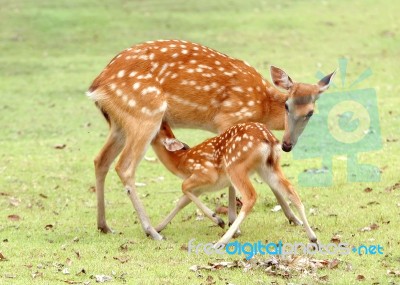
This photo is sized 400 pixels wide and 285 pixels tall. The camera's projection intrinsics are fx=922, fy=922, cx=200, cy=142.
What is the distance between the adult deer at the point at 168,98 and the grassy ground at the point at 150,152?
71 cm

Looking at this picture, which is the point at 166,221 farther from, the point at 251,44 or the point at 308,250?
the point at 251,44

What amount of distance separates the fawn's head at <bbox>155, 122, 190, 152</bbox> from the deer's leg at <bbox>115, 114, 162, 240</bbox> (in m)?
0.14

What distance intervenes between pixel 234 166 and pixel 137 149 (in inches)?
43.0

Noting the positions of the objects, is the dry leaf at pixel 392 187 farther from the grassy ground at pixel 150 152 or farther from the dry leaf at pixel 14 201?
the dry leaf at pixel 14 201

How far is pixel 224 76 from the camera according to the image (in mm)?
8898

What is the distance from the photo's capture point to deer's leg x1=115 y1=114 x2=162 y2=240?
337 inches

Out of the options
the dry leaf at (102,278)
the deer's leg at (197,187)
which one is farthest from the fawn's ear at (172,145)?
the dry leaf at (102,278)

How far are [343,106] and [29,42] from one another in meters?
8.67

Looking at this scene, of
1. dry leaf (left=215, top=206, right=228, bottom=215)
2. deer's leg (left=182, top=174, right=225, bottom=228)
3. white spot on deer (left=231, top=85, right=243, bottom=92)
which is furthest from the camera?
dry leaf (left=215, top=206, right=228, bottom=215)

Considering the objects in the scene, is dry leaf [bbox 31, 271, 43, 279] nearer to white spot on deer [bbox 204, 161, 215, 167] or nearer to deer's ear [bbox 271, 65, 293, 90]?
white spot on deer [bbox 204, 161, 215, 167]

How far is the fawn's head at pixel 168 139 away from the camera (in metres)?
8.60

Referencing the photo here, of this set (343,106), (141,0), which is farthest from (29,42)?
(343,106)

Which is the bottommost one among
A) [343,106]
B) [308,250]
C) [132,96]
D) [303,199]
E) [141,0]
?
[141,0]

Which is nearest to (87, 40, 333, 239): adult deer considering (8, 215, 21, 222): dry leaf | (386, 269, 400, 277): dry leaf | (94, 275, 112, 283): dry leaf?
(8, 215, 21, 222): dry leaf
